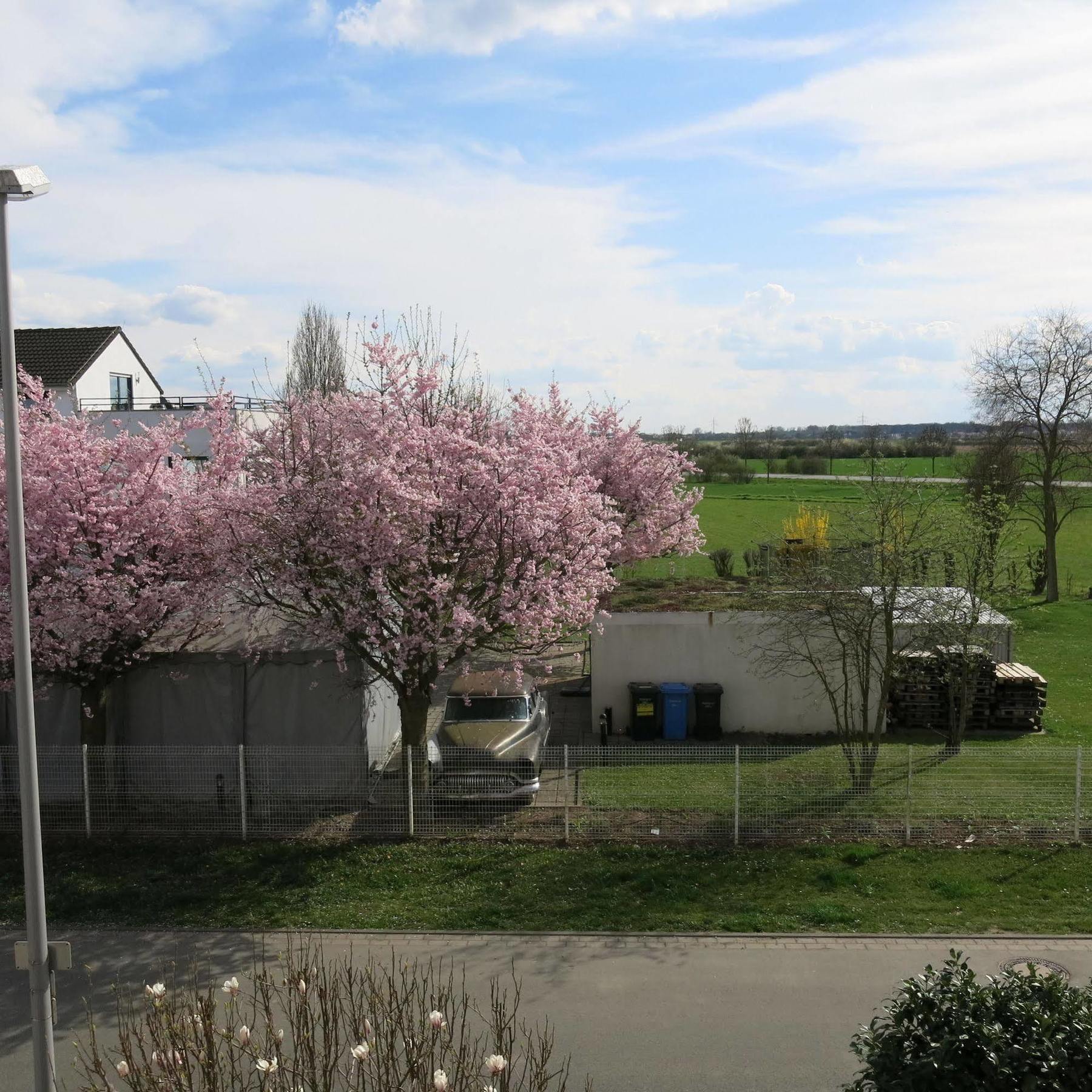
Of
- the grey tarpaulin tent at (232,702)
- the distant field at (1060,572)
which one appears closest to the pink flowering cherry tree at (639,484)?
the distant field at (1060,572)

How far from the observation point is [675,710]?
18031 mm

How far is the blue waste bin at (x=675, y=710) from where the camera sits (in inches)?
709

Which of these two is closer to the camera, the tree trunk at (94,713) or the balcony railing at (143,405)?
the tree trunk at (94,713)

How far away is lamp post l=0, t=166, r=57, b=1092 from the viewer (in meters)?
6.32

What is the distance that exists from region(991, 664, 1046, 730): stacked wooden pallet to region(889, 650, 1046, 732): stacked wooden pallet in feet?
0.03

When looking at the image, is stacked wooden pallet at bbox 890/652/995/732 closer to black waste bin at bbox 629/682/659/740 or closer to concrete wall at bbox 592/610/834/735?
concrete wall at bbox 592/610/834/735

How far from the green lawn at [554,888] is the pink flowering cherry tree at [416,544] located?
2.57 metres

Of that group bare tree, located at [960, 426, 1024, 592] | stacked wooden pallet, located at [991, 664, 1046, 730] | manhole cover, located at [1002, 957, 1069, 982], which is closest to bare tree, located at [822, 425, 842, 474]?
bare tree, located at [960, 426, 1024, 592]

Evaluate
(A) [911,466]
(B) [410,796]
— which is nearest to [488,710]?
(B) [410,796]

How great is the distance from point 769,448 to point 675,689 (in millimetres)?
77927

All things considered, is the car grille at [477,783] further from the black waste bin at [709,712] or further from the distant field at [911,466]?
the distant field at [911,466]

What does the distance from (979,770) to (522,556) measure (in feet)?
21.6

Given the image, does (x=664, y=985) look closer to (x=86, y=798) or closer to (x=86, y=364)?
(x=86, y=798)

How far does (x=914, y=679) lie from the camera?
698 inches
